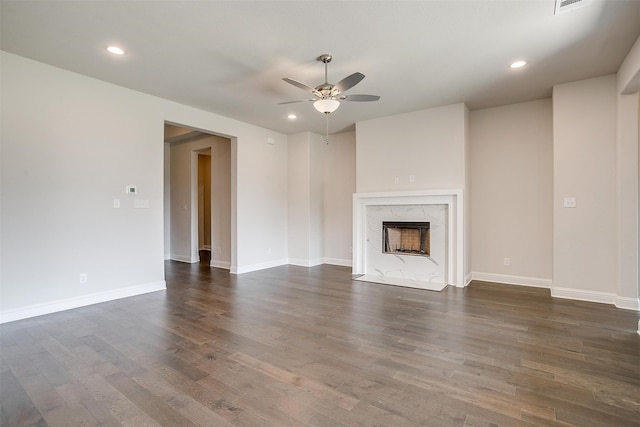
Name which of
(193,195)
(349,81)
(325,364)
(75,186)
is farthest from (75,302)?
(349,81)

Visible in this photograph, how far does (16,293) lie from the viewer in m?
3.30

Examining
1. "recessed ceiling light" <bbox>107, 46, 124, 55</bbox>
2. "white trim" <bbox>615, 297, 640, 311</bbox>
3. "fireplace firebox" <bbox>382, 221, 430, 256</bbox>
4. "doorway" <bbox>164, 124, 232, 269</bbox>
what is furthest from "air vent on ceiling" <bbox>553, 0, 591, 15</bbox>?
"doorway" <bbox>164, 124, 232, 269</bbox>

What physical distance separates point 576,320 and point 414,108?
11.7ft

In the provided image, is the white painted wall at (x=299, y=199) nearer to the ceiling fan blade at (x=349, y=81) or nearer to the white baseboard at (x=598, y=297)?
the ceiling fan blade at (x=349, y=81)

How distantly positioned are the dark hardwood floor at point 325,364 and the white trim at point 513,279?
0.81 meters

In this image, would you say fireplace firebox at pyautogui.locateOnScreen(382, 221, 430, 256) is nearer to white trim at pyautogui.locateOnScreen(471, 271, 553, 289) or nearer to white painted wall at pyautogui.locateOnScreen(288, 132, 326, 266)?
white trim at pyautogui.locateOnScreen(471, 271, 553, 289)

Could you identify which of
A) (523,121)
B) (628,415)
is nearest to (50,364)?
(628,415)

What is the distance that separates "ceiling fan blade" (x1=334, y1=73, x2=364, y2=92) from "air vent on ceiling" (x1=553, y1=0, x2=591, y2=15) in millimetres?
1642

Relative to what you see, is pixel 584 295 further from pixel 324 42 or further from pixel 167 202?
pixel 167 202

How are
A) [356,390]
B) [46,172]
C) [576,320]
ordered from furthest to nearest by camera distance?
[46,172], [576,320], [356,390]

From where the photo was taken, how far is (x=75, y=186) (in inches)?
147

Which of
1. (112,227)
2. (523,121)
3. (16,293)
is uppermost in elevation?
(523,121)

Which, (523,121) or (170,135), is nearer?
(523,121)

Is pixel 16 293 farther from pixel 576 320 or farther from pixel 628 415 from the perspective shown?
pixel 576 320
